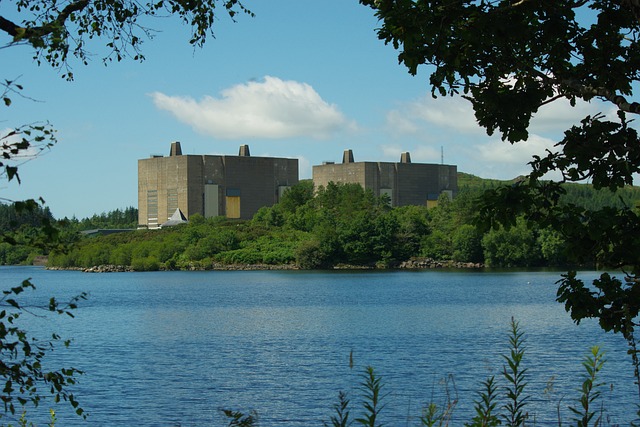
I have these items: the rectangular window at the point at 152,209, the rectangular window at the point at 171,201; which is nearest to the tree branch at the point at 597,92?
the rectangular window at the point at 171,201

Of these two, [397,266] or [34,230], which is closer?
[34,230]

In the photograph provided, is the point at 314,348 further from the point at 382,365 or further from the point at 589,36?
the point at 589,36

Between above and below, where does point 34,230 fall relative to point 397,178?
below

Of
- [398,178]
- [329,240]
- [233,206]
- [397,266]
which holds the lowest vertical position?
[397,266]

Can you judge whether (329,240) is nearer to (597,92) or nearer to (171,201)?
(171,201)

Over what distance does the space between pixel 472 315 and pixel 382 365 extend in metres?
17.4

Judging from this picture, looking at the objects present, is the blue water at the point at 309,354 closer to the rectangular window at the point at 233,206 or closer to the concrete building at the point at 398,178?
the rectangular window at the point at 233,206

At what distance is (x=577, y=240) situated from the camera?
23.9 feet

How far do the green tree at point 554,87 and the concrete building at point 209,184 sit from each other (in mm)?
138148

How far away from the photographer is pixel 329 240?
347 feet

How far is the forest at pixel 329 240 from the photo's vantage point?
101 m

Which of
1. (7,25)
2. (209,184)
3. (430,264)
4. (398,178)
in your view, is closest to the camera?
(7,25)

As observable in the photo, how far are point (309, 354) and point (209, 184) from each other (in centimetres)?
12075

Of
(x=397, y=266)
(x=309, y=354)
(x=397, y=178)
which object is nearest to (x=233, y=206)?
(x=397, y=178)
